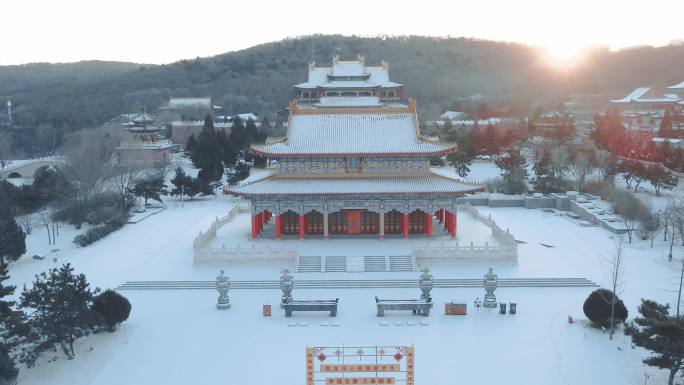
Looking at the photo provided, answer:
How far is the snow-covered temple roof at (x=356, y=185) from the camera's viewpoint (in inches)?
1110

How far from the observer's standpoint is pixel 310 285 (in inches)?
974

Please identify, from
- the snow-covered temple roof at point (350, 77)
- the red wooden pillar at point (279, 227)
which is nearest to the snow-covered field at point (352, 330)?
the red wooden pillar at point (279, 227)

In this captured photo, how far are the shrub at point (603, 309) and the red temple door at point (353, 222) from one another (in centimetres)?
1276

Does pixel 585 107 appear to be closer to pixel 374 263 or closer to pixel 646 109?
pixel 646 109

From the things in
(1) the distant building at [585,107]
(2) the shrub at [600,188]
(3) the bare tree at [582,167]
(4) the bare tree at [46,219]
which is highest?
(1) the distant building at [585,107]

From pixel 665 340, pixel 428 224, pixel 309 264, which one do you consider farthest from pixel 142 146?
pixel 665 340

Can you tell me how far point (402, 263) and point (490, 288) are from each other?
547 cm

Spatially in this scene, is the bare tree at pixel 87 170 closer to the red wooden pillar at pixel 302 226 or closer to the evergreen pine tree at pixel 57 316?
the red wooden pillar at pixel 302 226

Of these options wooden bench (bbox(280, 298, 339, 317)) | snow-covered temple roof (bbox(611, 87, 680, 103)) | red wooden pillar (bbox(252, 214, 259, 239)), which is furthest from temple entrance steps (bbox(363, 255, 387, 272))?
snow-covered temple roof (bbox(611, 87, 680, 103))

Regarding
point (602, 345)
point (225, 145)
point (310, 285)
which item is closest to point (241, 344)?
point (310, 285)

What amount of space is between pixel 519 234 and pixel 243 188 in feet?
48.8

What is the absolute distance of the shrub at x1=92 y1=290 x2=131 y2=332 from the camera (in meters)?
19.6

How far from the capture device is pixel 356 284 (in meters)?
24.6

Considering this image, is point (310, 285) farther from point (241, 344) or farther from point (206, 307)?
point (241, 344)
